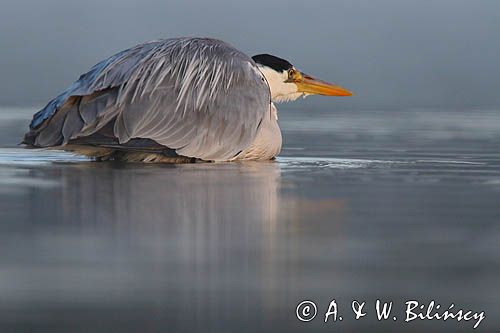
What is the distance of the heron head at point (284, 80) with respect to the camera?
37.2 feet

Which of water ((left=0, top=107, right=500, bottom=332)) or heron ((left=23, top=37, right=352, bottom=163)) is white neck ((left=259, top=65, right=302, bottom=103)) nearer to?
heron ((left=23, top=37, right=352, bottom=163))

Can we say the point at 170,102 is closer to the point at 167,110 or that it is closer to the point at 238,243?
the point at 167,110

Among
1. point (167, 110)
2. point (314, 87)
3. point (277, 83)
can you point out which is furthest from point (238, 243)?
point (314, 87)

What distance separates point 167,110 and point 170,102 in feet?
0.28

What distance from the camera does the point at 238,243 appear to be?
5.30m

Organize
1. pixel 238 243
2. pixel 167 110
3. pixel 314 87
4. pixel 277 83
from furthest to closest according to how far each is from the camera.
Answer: pixel 314 87
pixel 277 83
pixel 167 110
pixel 238 243

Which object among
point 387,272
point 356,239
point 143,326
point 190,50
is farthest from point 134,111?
point 143,326

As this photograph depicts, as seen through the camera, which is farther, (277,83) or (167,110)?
(277,83)

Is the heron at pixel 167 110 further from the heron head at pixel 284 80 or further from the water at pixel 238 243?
the heron head at pixel 284 80

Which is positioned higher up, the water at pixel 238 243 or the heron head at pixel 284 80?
the heron head at pixel 284 80

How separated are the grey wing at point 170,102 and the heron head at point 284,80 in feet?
4.26

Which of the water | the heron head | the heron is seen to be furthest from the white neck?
the water

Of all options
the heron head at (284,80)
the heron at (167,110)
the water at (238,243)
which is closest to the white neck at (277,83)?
the heron head at (284,80)

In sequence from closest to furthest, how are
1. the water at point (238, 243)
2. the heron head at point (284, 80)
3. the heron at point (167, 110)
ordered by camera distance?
the water at point (238, 243), the heron at point (167, 110), the heron head at point (284, 80)
